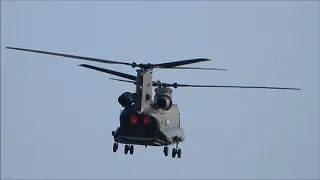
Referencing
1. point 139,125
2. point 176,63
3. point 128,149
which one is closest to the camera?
point 176,63

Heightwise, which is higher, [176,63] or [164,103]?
[176,63]

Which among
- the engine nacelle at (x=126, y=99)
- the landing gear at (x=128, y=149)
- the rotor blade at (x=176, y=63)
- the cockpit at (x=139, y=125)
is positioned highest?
the rotor blade at (x=176, y=63)

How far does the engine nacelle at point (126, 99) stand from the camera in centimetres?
5122

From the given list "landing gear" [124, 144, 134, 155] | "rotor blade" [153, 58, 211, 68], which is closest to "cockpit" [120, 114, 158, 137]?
"landing gear" [124, 144, 134, 155]

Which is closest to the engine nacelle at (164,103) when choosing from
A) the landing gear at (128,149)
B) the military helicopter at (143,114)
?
the military helicopter at (143,114)

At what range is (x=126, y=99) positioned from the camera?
51281mm

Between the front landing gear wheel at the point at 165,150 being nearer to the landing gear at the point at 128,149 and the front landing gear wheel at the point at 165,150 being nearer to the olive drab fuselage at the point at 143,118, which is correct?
the olive drab fuselage at the point at 143,118

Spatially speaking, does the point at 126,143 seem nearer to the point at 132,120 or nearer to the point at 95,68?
the point at 132,120

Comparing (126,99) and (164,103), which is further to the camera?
(164,103)

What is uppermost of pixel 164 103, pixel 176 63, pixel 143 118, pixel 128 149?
pixel 176 63

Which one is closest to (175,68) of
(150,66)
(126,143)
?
(150,66)

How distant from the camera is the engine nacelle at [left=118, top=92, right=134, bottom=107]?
51219 mm

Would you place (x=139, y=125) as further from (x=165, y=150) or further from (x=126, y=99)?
(x=165, y=150)

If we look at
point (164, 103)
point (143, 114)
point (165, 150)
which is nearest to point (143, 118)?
point (143, 114)
